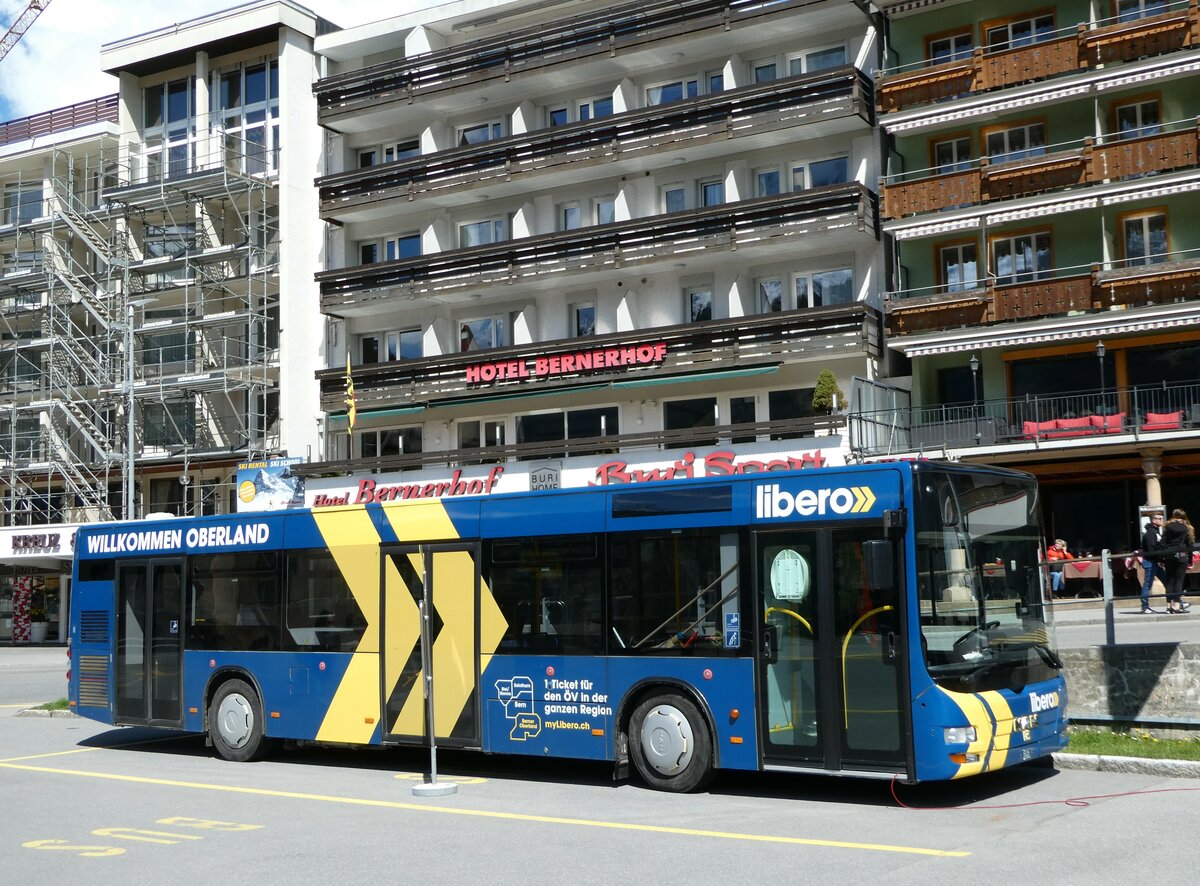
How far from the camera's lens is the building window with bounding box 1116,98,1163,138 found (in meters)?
33.2

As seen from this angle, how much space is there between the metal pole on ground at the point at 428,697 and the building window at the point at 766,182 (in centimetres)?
2600

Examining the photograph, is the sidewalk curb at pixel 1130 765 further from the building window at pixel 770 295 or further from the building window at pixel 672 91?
the building window at pixel 672 91

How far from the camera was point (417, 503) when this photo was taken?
14.6 metres

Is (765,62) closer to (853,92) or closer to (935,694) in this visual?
(853,92)

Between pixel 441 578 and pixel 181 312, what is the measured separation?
3870 cm

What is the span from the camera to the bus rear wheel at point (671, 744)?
1215 centimetres

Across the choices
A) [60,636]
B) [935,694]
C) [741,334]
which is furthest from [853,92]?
[60,636]

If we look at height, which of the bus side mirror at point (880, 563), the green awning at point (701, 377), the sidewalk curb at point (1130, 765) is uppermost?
the green awning at point (701, 377)

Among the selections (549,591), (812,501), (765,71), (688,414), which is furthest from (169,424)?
(812,501)

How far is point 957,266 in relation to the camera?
36281 millimetres

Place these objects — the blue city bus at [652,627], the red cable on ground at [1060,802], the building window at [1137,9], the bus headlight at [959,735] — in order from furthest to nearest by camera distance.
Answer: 1. the building window at [1137,9]
2. the blue city bus at [652,627]
3. the red cable on ground at [1060,802]
4. the bus headlight at [959,735]

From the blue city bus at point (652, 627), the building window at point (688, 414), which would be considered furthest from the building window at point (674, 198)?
the blue city bus at point (652, 627)

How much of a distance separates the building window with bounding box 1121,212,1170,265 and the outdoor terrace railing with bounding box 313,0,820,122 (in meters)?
10.2

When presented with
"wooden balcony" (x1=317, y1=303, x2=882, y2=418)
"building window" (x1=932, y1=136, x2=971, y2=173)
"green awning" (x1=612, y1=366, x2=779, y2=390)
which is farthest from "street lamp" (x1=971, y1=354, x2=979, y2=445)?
"green awning" (x1=612, y1=366, x2=779, y2=390)
